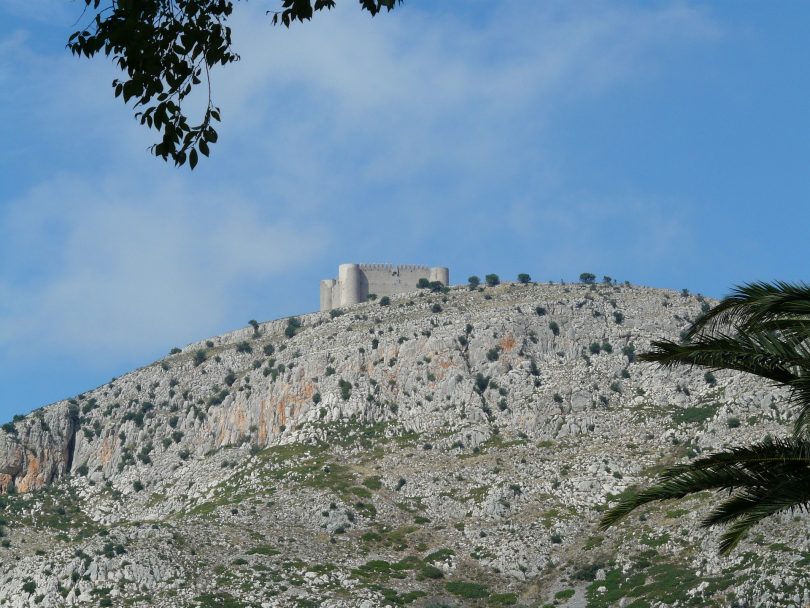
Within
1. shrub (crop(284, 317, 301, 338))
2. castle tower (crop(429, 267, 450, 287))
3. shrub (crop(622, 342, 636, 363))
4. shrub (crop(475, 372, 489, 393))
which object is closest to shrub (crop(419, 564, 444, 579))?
shrub (crop(475, 372, 489, 393))

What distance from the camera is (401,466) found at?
295 feet

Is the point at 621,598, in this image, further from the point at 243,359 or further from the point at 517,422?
the point at 243,359

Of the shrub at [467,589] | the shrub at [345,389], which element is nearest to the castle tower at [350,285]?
the shrub at [345,389]

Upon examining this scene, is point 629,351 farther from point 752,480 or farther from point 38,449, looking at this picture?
point 752,480

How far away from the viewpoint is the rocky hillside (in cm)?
6956

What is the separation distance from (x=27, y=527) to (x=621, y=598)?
47.7m

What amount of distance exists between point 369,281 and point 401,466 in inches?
1660

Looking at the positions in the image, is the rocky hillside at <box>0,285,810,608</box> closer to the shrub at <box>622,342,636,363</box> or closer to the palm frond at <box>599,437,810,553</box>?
the shrub at <box>622,342,636,363</box>

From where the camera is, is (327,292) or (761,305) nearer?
(761,305)

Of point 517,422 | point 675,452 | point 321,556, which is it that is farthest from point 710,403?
point 321,556

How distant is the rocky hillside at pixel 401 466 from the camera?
69.6 metres

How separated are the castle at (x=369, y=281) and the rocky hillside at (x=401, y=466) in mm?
6109

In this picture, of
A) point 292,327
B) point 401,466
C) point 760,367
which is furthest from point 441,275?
point 760,367

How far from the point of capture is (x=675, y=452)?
283 ft
